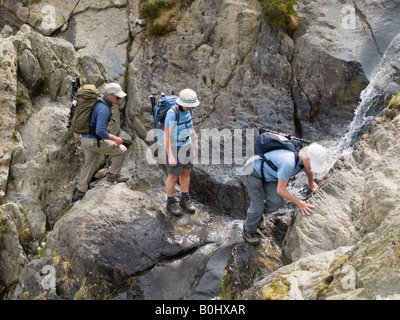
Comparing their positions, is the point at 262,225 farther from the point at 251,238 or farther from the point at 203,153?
the point at 203,153

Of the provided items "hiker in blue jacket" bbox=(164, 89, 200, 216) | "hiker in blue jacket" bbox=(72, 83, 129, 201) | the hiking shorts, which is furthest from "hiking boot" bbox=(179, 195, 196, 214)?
"hiker in blue jacket" bbox=(72, 83, 129, 201)

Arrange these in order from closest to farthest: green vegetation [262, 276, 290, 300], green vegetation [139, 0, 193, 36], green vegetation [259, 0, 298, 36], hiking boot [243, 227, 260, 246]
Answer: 1. green vegetation [262, 276, 290, 300]
2. hiking boot [243, 227, 260, 246]
3. green vegetation [259, 0, 298, 36]
4. green vegetation [139, 0, 193, 36]

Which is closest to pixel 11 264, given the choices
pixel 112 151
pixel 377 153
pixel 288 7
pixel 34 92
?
pixel 112 151

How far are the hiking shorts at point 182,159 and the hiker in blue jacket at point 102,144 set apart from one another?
5.56ft

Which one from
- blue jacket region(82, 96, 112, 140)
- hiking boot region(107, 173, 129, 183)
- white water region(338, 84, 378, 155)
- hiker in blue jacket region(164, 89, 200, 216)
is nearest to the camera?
hiker in blue jacket region(164, 89, 200, 216)

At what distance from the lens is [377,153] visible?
25.1 ft

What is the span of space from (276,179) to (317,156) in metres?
1.17

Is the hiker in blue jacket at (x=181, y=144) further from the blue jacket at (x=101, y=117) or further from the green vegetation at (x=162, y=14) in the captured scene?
the green vegetation at (x=162, y=14)

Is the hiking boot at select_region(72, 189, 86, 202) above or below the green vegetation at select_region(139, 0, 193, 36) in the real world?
below

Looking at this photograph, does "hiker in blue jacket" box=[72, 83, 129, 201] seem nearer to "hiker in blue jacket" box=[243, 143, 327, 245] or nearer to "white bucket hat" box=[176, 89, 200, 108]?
"white bucket hat" box=[176, 89, 200, 108]

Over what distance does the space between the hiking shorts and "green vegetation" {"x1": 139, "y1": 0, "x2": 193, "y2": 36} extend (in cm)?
603

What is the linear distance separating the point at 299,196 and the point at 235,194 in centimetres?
194

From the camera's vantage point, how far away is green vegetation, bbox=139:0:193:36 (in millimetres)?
13172

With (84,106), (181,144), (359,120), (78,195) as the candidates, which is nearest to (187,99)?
(181,144)
